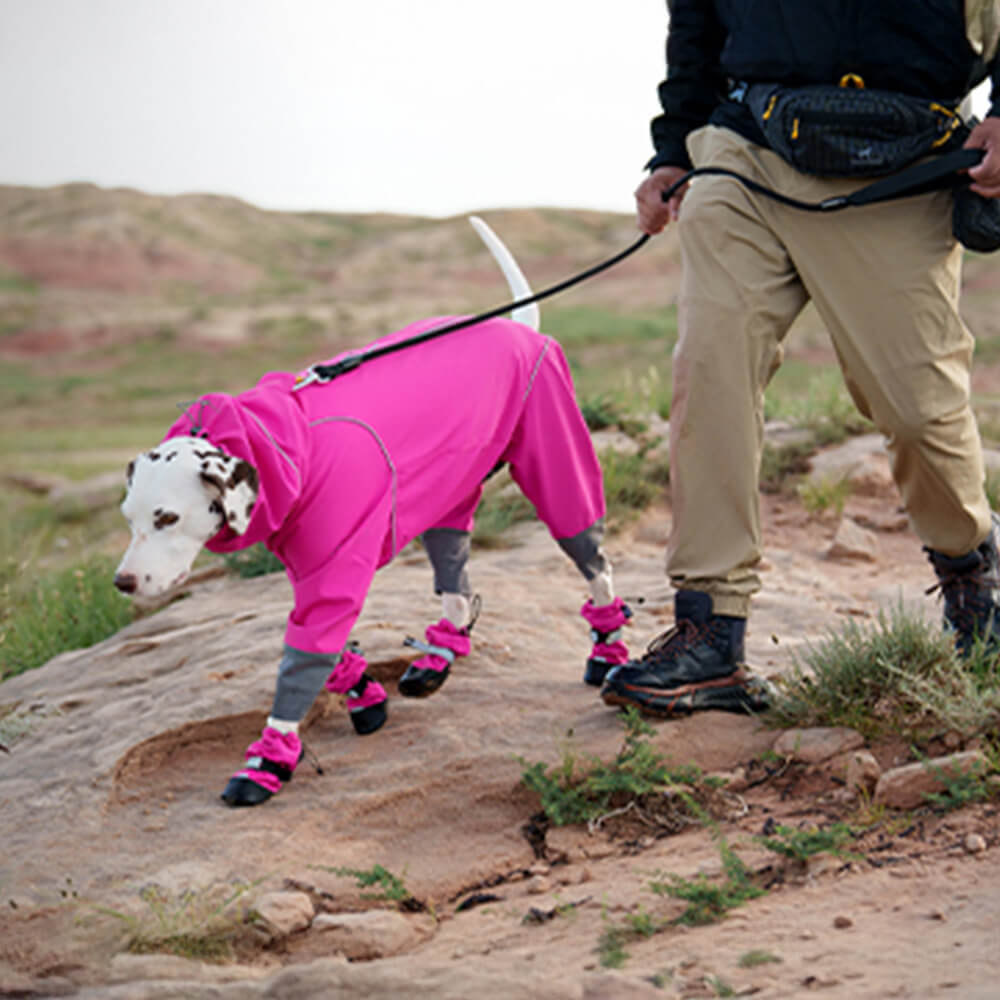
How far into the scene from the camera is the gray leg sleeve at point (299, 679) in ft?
10.1

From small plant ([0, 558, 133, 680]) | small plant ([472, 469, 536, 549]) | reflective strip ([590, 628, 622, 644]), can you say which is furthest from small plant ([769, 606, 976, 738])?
small plant ([0, 558, 133, 680])

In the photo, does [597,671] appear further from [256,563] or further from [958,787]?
[256,563]

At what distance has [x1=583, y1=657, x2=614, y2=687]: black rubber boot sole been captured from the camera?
144 inches

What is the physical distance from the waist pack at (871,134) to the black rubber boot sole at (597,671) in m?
1.62

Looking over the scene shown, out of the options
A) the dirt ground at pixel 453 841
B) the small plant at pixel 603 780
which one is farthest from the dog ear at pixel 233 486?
the small plant at pixel 603 780

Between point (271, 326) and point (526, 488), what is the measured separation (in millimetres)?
26153

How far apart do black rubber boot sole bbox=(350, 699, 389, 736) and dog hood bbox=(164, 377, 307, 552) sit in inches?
29.7

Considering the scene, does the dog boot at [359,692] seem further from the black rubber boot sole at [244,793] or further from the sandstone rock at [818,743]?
the sandstone rock at [818,743]

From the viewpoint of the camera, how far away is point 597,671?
367 centimetres

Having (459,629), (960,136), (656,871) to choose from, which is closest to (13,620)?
(459,629)

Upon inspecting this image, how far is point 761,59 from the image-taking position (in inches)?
122

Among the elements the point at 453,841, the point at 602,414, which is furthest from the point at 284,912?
the point at 602,414

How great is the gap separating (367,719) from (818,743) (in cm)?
134

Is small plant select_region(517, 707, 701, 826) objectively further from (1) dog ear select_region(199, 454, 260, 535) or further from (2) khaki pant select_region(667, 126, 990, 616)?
(1) dog ear select_region(199, 454, 260, 535)
